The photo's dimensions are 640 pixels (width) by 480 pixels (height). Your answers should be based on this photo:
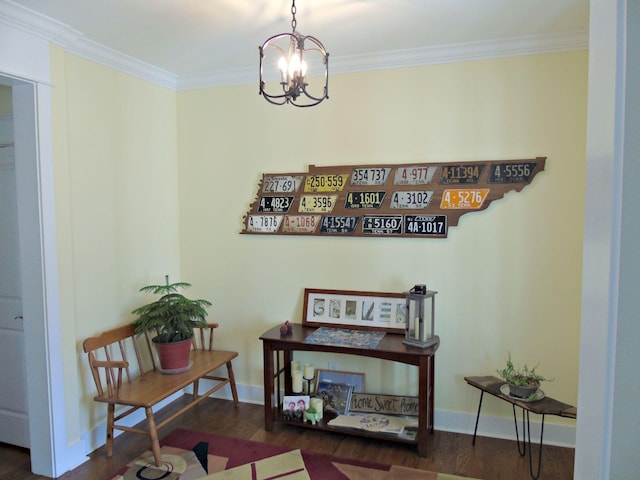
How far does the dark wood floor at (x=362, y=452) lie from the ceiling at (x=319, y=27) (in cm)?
260

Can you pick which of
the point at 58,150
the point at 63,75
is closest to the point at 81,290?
the point at 58,150

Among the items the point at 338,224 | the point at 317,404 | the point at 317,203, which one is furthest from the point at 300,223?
the point at 317,404

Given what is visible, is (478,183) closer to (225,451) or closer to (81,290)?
(225,451)

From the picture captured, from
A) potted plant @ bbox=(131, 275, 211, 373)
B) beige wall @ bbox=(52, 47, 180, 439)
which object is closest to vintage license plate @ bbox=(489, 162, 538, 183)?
potted plant @ bbox=(131, 275, 211, 373)

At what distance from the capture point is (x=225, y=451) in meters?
2.90

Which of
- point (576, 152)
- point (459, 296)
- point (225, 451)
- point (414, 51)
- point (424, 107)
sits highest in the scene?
point (414, 51)

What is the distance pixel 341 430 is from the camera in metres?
3.03

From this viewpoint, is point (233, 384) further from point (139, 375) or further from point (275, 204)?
point (275, 204)

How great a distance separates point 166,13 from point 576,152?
2.62 meters

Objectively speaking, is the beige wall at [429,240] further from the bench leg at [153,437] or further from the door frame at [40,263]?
the door frame at [40,263]

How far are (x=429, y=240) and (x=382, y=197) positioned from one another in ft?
1.49

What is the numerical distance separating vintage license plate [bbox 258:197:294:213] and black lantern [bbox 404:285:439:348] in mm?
1152

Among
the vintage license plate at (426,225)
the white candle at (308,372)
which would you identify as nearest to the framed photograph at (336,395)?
the white candle at (308,372)

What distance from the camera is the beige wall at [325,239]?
9.44ft
